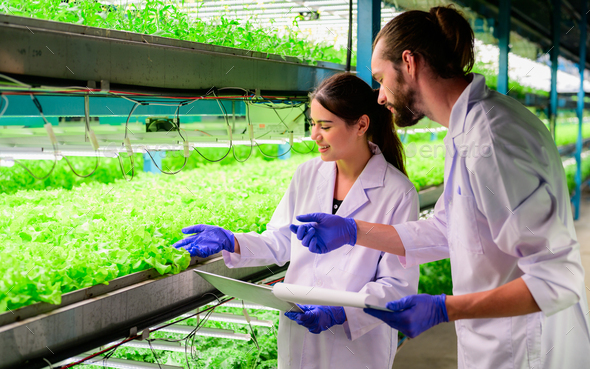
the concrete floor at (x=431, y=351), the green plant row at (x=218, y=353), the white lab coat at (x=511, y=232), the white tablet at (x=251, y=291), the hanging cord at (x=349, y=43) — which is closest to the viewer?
the white lab coat at (x=511, y=232)

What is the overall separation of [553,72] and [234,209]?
6443 millimetres

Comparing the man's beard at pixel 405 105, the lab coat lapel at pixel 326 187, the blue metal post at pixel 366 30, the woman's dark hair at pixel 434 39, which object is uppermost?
the blue metal post at pixel 366 30

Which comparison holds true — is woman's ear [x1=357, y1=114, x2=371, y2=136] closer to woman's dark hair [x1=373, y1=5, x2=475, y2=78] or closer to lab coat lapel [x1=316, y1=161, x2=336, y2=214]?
lab coat lapel [x1=316, y1=161, x2=336, y2=214]

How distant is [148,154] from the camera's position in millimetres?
2568

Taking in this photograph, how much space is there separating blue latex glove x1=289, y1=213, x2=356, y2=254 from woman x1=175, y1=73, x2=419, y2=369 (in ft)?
0.47

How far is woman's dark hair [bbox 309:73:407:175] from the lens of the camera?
188cm

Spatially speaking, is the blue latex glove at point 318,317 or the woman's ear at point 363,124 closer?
the blue latex glove at point 318,317

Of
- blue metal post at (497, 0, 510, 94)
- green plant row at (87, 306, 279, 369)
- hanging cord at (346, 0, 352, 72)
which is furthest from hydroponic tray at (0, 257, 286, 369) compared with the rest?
blue metal post at (497, 0, 510, 94)

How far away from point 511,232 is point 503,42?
4853mm

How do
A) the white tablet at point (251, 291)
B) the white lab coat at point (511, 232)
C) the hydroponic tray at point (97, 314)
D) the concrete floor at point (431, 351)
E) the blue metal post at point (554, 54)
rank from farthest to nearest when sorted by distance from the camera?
the blue metal post at point (554, 54)
the concrete floor at point (431, 351)
the white tablet at point (251, 291)
the hydroponic tray at point (97, 314)
the white lab coat at point (511, 232)

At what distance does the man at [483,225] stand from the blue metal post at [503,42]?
425 cm

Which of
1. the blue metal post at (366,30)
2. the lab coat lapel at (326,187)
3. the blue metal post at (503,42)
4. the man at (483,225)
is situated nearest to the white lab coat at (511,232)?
the man at (483,225)

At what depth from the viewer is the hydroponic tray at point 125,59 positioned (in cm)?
138

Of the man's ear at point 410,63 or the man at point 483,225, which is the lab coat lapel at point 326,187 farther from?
the man's ear at point 410,63
